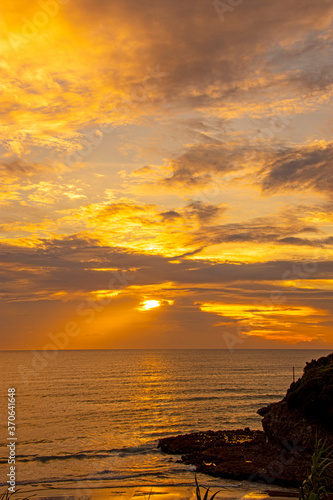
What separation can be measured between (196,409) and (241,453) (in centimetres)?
2743

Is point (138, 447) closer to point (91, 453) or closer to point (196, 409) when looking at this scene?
point (91, 453)

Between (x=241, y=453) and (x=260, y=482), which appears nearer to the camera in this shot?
(x=260, y=482)

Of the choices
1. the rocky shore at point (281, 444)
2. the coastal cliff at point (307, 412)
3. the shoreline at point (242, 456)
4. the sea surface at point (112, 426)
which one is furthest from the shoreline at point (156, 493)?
the coastal cliff at point (307, 412)

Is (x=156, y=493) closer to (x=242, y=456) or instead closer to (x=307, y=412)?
(x=242, y=456)

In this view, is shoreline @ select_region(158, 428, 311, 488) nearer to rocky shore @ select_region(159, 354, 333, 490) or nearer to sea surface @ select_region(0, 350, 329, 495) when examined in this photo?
rocky shore @ select_region(159, 354, 333, 490)

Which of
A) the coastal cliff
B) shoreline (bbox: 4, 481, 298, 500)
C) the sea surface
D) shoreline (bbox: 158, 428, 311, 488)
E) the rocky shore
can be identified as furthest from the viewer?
the coastal cliff

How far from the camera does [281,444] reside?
Result: 3278 centimetres

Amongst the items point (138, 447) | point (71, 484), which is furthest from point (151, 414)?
point (71, 484)

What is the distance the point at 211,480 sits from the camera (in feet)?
89.9

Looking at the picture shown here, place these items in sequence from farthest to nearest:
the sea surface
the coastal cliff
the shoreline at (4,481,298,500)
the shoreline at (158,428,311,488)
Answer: the coastal cliff, the sea surface, the shoreline at (158,428,311,488), the shoreline at (4,481,298,500)

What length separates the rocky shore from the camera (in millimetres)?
28109

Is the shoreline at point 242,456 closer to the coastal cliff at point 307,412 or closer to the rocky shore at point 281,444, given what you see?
the rocky shore at point 281,444

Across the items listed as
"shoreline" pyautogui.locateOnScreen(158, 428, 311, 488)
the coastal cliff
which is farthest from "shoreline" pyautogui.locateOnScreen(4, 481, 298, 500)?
the coastal cliff

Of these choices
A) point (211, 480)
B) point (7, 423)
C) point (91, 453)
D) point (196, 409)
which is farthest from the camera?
point (196, 409)
